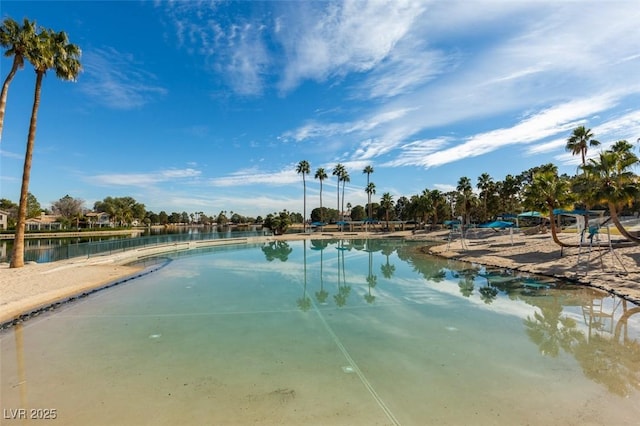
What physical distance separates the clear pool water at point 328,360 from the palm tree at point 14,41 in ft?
41.3

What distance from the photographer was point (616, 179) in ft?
53.2

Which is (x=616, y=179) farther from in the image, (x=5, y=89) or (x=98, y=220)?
(x=98, y=220)

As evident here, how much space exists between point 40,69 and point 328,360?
22.3 m

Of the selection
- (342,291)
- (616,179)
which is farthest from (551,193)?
(342,291)

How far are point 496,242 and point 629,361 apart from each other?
99.9ft

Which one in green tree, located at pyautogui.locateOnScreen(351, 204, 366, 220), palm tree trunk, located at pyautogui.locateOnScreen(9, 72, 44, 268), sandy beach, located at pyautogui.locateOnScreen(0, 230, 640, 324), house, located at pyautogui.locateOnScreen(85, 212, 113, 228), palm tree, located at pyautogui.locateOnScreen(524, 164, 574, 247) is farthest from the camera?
green tree, located at pyautogui.locateOnScreen(351, 204, 366, 220)

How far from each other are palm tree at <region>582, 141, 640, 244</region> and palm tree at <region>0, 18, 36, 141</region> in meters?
31.6

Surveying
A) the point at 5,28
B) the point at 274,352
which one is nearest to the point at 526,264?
the point at 274,352

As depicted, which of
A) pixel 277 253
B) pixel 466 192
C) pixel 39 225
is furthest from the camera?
pixel 39 225

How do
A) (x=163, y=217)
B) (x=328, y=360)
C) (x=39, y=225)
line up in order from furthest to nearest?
(x=163, y=217)
(x=39, y=225)
(x=328, y=360)

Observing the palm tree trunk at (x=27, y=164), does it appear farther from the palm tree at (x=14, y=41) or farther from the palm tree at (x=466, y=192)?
the palm tree at (x=466, y=192)

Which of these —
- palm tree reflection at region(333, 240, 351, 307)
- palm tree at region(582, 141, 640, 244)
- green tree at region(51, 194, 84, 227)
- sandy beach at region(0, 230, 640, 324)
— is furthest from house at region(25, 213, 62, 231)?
palm tree at region(582, 141, 640, 244)

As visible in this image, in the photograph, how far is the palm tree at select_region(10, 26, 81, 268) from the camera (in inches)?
672

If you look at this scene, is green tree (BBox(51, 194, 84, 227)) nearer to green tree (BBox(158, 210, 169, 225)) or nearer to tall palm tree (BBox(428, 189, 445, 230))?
green tree (BBox(158, 210, 169, 225))
